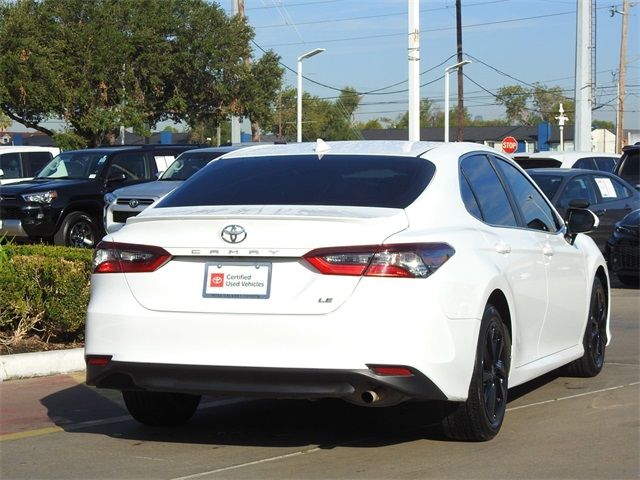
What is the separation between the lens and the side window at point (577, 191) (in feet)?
51.5

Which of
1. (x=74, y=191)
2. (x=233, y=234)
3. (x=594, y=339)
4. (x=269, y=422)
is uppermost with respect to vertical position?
(x=233, y=234)

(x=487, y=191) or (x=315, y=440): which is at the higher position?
(x=487, y=191)

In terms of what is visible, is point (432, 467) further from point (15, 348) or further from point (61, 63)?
point (61, 63)

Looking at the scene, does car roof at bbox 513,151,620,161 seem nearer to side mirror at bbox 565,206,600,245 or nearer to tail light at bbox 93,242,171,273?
side mirror at bbox 565,206,600,245

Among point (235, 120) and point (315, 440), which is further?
point (235, 120)

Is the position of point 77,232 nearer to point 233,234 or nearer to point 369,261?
point 233,234

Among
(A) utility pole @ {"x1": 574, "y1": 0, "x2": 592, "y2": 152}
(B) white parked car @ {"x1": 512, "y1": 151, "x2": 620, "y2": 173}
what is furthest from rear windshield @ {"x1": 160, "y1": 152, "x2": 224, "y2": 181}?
(A) utility pole @ {"x1": 574, "y1": 0, "x2": 592, "y2": 152}

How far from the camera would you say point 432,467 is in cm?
568

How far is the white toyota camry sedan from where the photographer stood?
5.46 m

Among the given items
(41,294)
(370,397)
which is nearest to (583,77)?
(41,294)

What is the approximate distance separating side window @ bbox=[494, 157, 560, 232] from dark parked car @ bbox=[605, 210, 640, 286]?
25.1ft

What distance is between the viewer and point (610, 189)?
1681cm

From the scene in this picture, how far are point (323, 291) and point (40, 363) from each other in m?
4.08

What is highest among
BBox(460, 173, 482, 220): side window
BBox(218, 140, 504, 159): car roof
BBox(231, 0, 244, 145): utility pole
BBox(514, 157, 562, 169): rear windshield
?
BBox(231, 0, 244, 145): utility pole
